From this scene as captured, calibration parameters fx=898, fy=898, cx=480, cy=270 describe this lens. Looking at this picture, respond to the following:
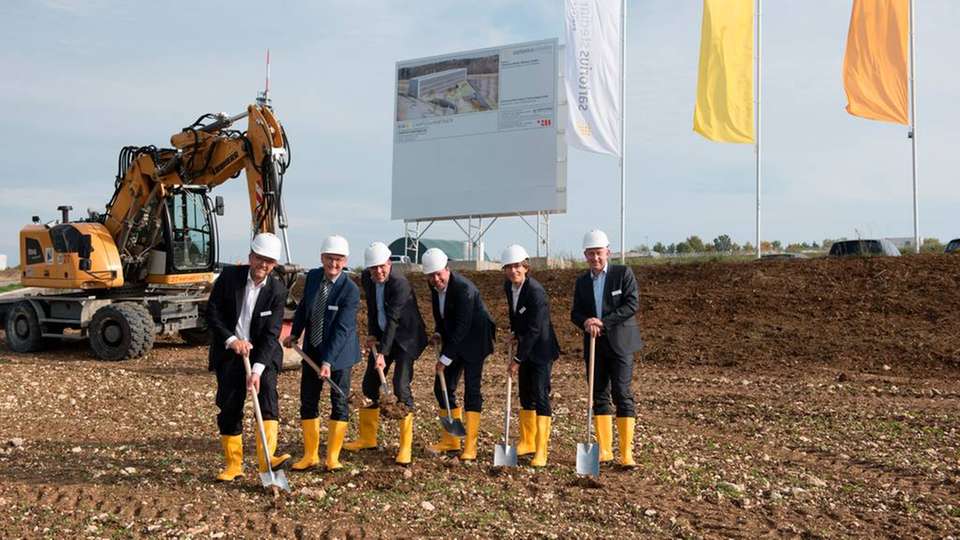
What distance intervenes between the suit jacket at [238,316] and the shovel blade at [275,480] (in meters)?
0.84

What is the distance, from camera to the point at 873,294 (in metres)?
17.8

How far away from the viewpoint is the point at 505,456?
25.6 feet

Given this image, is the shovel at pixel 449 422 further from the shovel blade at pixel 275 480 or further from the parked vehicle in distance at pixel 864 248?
the parked vehicle in distance at pixel 864 248

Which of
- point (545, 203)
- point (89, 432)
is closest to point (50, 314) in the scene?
point (89, 432)

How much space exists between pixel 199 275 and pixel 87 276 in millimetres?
2002

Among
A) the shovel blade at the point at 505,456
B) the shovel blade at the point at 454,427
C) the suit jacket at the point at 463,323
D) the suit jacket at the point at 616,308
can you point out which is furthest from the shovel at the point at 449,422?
the suit jacket at the point at 616,308

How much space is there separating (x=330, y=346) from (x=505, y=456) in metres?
1.79

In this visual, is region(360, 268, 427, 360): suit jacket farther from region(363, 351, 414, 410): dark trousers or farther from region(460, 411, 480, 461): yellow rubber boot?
region(460, 411, 480, 461): yellow rubber boot

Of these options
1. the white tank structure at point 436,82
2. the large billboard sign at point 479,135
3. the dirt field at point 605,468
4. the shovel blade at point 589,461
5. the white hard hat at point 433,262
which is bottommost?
the dirt field at point 605,468

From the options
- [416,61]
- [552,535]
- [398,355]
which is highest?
[416,61]

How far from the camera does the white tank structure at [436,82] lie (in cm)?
2833

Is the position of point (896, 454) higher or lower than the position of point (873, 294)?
lower

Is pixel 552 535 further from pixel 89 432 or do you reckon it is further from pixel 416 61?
pixel 416 61

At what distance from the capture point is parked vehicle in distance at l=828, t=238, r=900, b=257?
20.6 metres
